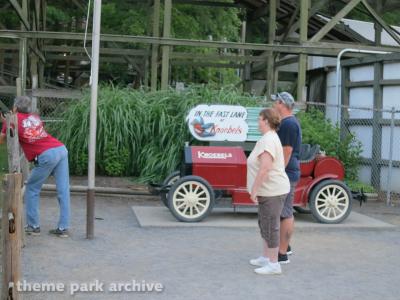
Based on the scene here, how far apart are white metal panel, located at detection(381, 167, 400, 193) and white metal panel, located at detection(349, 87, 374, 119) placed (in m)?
1.23

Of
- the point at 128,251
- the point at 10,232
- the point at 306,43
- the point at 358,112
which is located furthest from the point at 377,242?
the point at 306,43

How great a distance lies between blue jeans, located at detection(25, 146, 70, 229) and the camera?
318 inches

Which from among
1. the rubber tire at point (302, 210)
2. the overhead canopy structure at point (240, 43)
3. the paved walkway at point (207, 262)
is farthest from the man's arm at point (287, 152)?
the overhead canopy structure at point (240, 43)

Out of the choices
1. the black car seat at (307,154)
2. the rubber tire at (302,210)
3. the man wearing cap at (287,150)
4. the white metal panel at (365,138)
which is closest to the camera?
the man wearing cap at (287,150)

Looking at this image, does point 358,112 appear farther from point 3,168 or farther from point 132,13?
point 132,13

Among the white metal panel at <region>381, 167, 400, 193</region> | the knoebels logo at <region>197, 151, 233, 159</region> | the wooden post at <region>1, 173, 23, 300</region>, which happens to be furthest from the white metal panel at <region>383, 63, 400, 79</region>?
the wooden post at <region>1, 173, 23, 300</region>

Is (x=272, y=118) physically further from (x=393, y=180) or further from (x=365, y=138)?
(x=365, y=138)

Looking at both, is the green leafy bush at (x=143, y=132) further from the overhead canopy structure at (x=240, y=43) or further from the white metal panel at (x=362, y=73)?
the overhead canopy structure at (x=240, y=43)

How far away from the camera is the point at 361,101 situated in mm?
14680

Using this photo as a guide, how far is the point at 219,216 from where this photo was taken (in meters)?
10.3

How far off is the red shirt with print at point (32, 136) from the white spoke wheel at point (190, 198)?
193 cm

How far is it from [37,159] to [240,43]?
9.16 m

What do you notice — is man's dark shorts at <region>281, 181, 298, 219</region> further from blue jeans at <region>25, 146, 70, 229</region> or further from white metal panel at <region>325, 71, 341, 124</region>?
white metal panel at <region>325, 71, 341, 124</region>

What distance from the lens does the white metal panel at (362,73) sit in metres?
Result: 14.3
